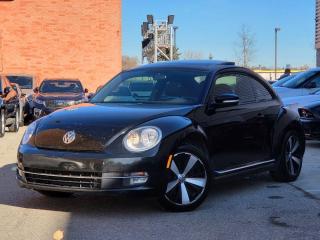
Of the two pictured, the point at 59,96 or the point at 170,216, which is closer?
the point at 170,216

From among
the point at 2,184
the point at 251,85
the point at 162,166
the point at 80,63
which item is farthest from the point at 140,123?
the point at 80,63

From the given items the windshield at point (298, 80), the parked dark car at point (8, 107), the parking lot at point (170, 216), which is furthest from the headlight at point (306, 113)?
the parked dark car at point (8, 107)

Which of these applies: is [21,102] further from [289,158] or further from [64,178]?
[64,178]

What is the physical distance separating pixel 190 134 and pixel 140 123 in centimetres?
59

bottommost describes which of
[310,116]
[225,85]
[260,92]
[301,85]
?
[310,116]

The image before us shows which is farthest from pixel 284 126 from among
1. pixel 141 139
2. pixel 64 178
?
pixel 64 178

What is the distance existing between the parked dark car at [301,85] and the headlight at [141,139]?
9.04 meters

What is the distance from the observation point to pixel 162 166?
224 inches

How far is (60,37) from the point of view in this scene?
30.6 metres

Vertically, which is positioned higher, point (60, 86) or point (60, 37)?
point (60, 37)

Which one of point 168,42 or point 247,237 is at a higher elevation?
point 168,42

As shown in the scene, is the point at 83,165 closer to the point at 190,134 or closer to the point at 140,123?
the point at 140,123

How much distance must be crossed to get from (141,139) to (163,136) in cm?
22

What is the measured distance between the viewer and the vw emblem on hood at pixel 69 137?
5.70m
